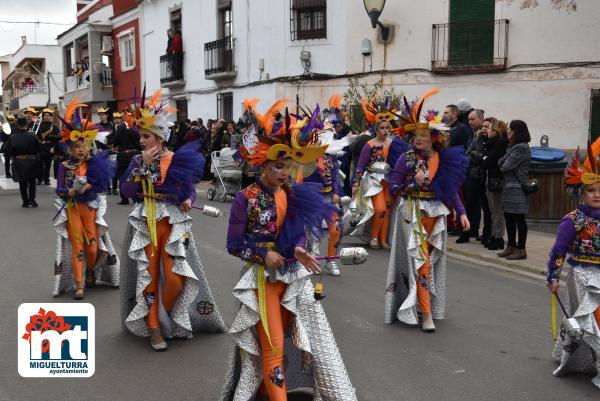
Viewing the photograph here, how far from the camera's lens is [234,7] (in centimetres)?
2241

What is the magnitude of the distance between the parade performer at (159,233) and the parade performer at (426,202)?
193cm

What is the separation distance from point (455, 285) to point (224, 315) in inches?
114

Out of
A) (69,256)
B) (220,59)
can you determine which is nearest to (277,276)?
(69,256)

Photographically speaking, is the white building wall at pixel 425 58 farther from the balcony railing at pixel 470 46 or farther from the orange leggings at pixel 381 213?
the orange leggings at pixel 381 213

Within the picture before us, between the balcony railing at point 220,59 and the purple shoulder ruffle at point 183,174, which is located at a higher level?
the balcony railing at point 220,59

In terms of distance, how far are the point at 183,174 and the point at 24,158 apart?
35.1 ft

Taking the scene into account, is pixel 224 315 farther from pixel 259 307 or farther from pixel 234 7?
pixel 234 7

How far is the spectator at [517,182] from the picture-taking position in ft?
29.4

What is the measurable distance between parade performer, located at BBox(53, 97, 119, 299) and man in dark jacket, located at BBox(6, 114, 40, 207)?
8.17m

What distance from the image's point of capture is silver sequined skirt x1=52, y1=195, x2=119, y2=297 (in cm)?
736

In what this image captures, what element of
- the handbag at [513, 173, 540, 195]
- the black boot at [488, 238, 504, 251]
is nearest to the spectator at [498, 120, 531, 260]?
the handbag at [513, 173, 540, 195]

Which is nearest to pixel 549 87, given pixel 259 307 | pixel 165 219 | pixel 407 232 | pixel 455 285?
pixel 455 285

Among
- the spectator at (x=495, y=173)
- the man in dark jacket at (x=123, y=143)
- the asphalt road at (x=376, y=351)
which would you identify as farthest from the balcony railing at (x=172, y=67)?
the asphalt road at (x=376, y=351)

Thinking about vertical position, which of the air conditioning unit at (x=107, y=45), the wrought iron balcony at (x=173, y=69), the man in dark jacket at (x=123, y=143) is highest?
the air conditioning unit at (x=107, y=45)
